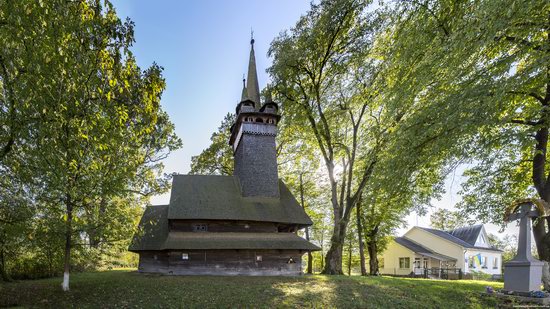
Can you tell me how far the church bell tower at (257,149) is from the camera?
27.0 m

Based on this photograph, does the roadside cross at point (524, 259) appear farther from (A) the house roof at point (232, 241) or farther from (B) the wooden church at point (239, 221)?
(B) the wooden church at point (239, 221)

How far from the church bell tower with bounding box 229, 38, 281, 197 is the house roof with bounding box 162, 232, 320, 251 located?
156 inches

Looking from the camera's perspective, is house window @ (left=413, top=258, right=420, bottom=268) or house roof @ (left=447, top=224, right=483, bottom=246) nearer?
house window @ (left=413, top=258, right=420, bottom=268)

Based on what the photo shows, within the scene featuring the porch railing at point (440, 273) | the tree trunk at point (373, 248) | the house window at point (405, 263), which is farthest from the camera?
the house window at point (405, 263)

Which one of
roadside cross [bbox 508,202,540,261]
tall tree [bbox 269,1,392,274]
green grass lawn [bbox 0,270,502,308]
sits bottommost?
green grass lawn [bbox 0,270,502,308]

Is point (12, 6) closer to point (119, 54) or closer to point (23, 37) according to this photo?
point (23, 37)

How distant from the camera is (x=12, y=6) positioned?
5668 millimetres

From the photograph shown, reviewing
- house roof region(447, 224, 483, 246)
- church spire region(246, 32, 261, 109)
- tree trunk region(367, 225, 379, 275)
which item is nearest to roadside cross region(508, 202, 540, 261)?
tree trunk region(367, 225, 379, 275)

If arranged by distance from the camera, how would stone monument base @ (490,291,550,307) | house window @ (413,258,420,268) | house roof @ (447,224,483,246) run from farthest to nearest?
1. house roof @ (447,224,483,246)
2. house window @ (413,258,420,268)
3. stone monument base @ (490,291,550,307)

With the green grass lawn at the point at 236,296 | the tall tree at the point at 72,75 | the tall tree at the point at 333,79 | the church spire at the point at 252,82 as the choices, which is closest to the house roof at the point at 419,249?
the tall tree at the point at 333,79

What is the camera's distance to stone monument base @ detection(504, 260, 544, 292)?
11.6 metres

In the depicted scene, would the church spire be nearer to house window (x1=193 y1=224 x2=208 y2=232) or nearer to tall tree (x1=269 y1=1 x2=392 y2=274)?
tall tree (x1=269 y1=1 x2=392 y2=274)

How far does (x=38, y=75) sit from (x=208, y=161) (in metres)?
27.8

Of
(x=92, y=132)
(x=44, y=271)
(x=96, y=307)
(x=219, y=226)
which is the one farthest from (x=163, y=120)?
(x=92, y=132)
